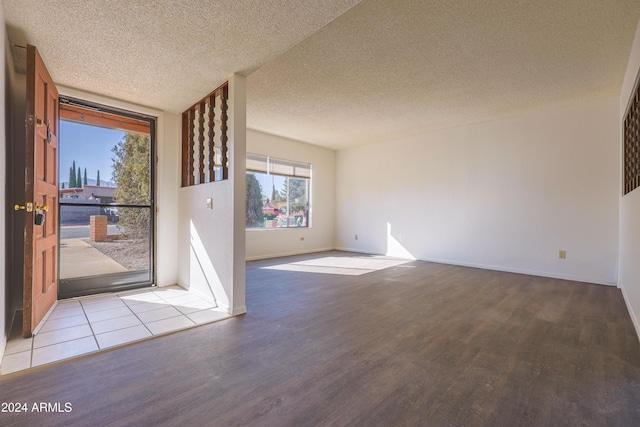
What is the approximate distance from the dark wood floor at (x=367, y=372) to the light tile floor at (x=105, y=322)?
18cm

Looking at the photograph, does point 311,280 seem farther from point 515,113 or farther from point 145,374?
point 515,113

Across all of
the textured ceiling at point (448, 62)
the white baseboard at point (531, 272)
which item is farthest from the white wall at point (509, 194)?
the textured ceiling at point (448, 62)

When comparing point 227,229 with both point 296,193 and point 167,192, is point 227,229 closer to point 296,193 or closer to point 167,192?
point 167,192

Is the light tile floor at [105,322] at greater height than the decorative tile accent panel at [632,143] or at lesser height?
lesser

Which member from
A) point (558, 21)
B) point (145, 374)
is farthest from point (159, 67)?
point (558, 21)

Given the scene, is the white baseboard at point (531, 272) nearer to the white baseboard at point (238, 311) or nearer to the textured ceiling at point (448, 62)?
the textured ceiling at point (448, 62)

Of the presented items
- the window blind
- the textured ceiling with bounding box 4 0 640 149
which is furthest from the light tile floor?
the window blind

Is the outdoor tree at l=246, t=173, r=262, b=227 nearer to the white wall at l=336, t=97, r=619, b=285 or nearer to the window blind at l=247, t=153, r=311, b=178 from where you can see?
the window blind at l=247, t=153, r=311, b=178

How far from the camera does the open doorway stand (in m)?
3.38

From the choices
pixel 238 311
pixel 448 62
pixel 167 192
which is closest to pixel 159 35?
pixel 167 192

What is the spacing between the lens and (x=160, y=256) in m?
3.87

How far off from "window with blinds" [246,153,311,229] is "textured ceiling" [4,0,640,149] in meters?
1.97

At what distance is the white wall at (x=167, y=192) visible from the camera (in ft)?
12.6

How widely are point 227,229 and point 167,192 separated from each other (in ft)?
4.91
